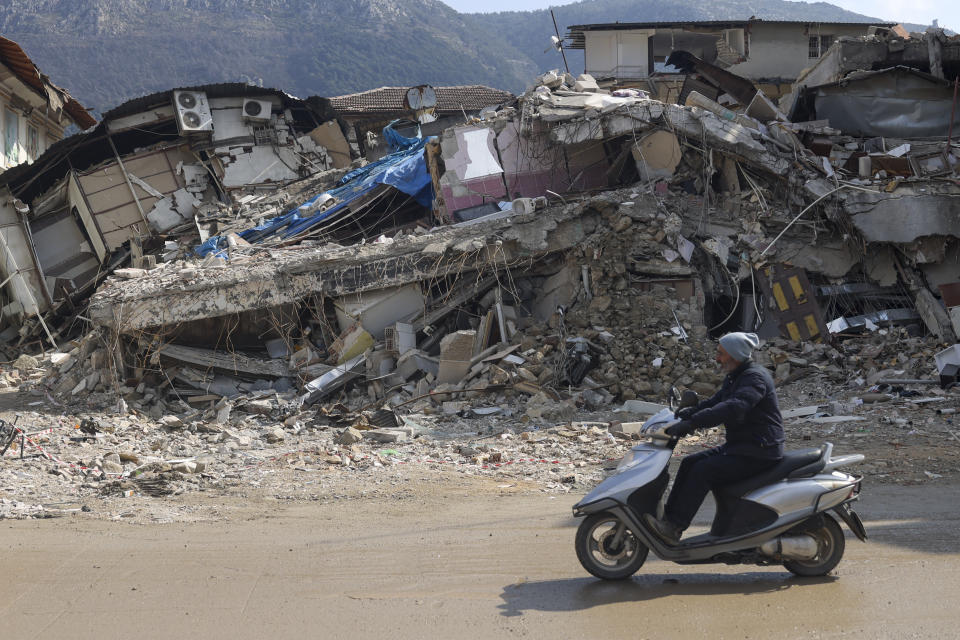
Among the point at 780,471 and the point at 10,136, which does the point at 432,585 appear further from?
the point at 10,136

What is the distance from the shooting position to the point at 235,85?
70.6 ft

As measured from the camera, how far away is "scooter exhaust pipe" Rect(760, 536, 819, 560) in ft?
13.9

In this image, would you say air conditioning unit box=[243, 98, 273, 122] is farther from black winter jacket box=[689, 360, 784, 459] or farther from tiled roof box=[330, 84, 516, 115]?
black winter jacket box=[689, 360, 784, 459]

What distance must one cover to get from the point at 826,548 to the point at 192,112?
20.4 meters

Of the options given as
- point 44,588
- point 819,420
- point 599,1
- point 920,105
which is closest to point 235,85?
point 920,105

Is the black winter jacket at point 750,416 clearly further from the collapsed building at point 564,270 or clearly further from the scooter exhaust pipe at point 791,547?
the collapsed building at point 564,270

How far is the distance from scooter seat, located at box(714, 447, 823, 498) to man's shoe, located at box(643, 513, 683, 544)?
0.37 metres

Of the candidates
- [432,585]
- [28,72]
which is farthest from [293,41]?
[432,585]

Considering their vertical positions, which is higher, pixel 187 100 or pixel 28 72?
pixel 28 72

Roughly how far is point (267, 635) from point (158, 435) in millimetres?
6756

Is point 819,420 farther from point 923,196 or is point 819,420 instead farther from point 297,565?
point 297,565

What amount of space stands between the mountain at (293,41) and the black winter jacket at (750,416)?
182ft

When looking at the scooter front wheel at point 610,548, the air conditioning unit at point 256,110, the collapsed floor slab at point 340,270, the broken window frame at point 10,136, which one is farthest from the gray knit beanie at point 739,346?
the broken window frame at point 10,136

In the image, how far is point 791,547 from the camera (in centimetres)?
422
